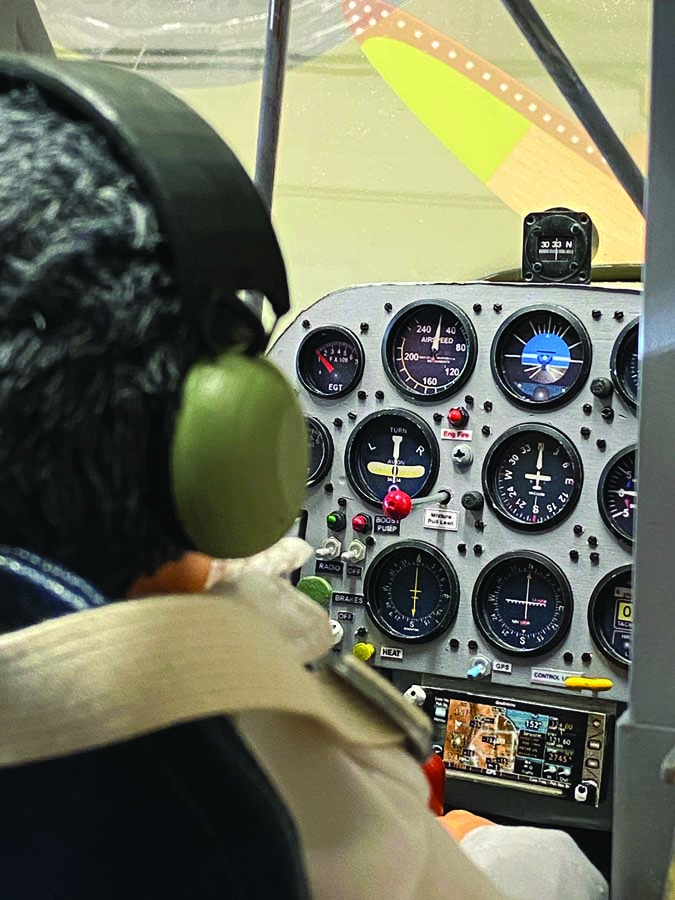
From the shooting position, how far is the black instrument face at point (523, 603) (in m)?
2.47

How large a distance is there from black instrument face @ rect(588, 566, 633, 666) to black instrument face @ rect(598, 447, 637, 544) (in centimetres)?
11

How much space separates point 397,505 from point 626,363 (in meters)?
0.64

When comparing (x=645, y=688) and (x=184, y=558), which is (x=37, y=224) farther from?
(x=645, y=688)

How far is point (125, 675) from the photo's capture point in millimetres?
425

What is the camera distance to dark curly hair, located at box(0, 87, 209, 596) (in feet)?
1.44

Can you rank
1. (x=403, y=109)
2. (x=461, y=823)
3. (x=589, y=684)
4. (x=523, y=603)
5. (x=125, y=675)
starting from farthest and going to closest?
(x=403, y=109) → (x=523, y=603) → (x=589, y=684) → (x=461, y=823) → (x=125, y=675)

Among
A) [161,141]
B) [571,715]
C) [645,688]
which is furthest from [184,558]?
[571,715]

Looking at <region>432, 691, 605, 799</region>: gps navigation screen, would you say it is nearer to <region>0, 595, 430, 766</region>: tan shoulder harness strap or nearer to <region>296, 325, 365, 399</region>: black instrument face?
<region>296, 325, 365, 399</region>: black instrument face

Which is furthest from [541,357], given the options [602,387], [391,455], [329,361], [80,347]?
[80,347]

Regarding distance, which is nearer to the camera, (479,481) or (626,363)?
(626,363)

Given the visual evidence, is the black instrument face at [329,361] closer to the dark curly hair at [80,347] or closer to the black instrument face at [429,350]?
the black instrument face at [429,350]

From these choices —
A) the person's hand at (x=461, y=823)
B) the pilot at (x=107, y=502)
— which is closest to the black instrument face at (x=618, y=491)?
the person's hand at (x=461, y=823)

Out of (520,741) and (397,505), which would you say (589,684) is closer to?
(520,741)

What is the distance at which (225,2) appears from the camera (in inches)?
166
